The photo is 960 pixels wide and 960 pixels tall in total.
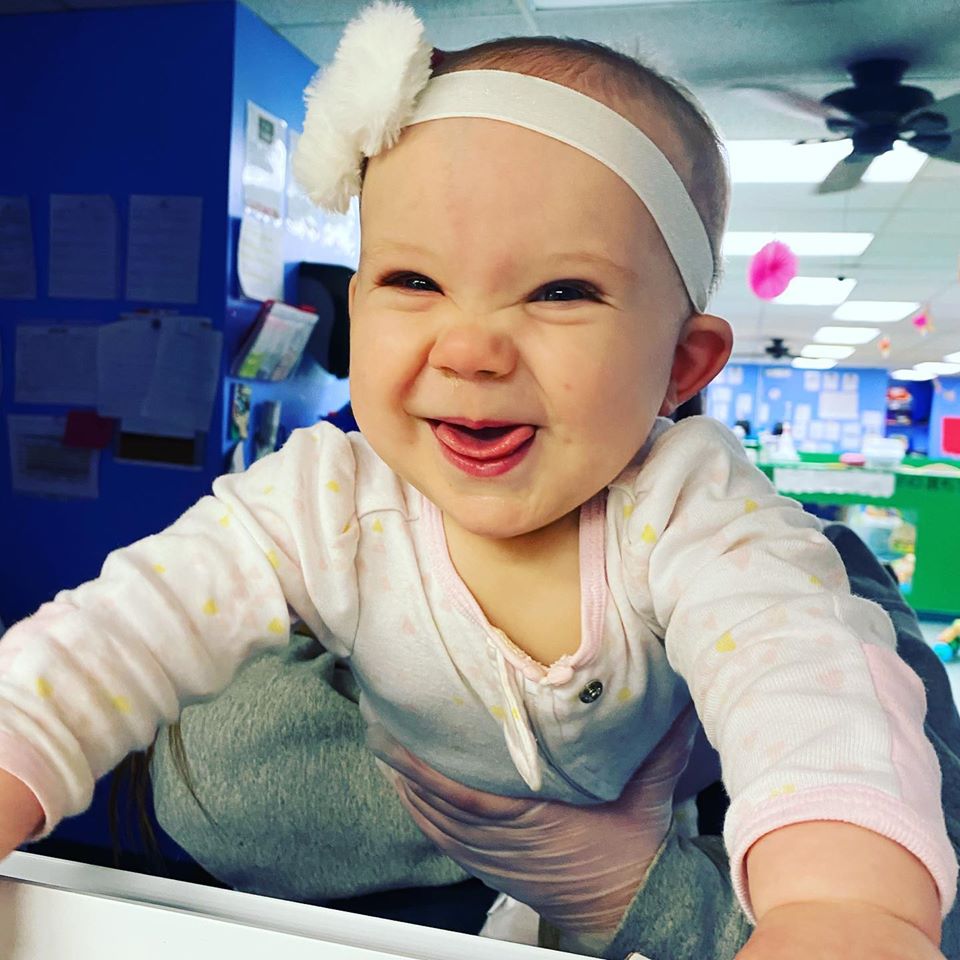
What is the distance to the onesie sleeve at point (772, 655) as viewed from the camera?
24 cm

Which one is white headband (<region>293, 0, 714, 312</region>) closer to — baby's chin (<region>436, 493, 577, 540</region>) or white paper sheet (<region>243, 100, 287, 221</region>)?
baby's chin (<region>436, 493, 577, 540</region>)

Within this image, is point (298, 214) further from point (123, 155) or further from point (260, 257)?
point (123, 155)

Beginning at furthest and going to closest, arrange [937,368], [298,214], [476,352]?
[937,368]
[298,214]
[476,352]

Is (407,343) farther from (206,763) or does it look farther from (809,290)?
(809,290)

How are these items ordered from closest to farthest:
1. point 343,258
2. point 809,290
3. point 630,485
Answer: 1. point 630,485
2. point 343,258
3. point 809,290

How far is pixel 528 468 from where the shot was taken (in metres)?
0.35

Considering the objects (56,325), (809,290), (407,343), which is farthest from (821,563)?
(809,290)

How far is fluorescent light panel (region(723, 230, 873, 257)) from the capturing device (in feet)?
10.3

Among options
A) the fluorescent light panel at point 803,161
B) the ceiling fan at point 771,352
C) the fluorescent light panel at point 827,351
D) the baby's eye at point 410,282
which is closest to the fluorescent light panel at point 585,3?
the fluorescent light panel at point 803,161

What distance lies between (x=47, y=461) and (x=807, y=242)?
2712 mm

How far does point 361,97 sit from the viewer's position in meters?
0.37

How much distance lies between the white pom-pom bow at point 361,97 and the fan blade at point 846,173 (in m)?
1.83

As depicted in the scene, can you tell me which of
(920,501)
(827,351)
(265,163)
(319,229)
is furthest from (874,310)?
(265,163)

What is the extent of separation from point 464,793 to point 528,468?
0.20 metres
